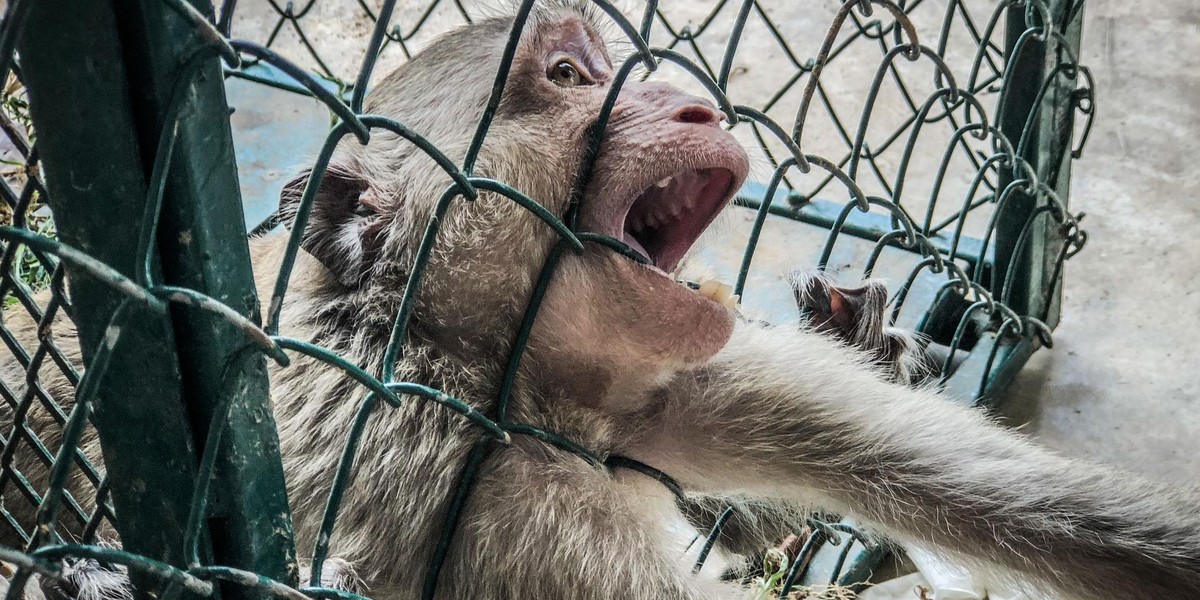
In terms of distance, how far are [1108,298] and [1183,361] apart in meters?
0.44

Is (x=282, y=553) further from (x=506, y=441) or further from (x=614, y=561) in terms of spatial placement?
(x=614, y=561)

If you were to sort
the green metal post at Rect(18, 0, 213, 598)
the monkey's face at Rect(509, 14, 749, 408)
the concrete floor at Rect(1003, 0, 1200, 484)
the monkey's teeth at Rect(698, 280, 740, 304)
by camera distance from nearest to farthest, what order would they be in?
1. the green metal post at Rect(18, 0, 213, 598)
2. the monkey's face at Rect(509, 14, 749, 408)
3. the monkey's teeth at Rect(698, 280, 740, 304)
4. the concrete floor at Rect(1003, 0, 1200, 484)

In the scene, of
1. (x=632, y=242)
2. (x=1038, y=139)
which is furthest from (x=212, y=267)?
(x=1038, y=139)

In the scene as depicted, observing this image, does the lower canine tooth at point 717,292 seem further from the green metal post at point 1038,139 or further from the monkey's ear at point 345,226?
the green metal post at point 1038,139

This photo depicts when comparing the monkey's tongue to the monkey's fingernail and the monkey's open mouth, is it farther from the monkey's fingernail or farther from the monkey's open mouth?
the monkey's fingernail

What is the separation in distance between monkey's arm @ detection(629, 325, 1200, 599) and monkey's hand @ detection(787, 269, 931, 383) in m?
0.51

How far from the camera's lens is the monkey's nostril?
2.10 m

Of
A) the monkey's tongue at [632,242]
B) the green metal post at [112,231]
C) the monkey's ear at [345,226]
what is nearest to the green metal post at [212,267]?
the green metal post at [112,231]

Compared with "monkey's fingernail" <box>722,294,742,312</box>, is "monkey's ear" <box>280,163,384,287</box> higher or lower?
lower

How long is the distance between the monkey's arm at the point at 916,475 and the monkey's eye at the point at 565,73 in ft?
2.34

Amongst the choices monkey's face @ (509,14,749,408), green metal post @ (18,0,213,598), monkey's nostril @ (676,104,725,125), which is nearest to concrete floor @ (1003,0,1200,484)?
monkey's face @ (509,14,749,408)

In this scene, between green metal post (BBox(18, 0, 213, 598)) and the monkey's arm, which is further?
the monkey's arm

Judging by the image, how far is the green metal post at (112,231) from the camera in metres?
1.09

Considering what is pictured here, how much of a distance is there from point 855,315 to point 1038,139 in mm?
935
